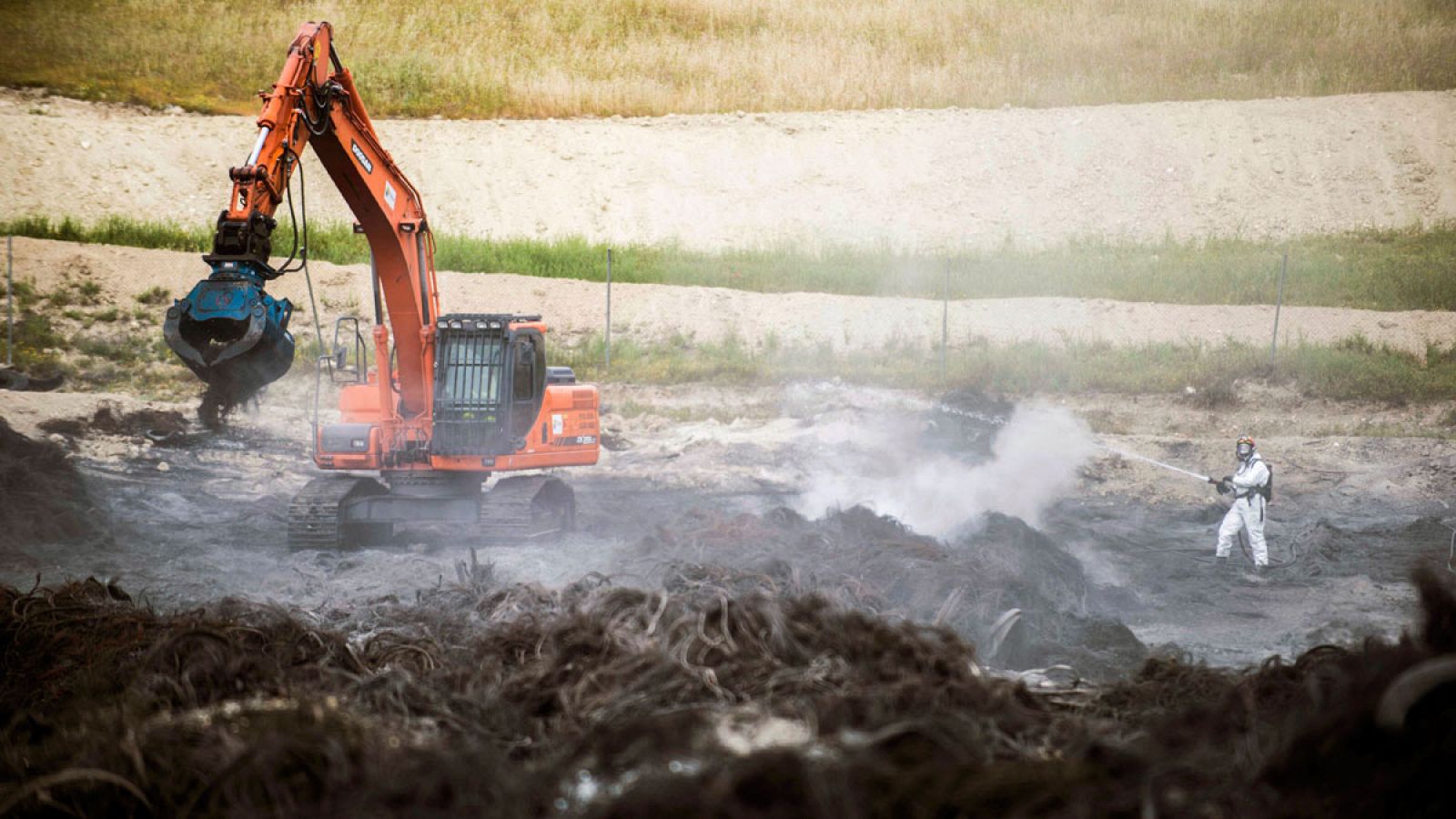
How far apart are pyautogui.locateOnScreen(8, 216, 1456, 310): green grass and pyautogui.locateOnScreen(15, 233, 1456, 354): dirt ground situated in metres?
1.05

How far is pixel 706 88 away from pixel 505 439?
21.2 meters

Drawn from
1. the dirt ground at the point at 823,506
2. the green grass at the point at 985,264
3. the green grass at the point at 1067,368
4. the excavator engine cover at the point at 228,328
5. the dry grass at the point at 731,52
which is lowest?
the dirt ground at the point at 823,506

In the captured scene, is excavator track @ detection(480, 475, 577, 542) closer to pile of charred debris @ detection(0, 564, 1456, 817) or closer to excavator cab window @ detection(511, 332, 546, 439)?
excavator cab window @ detection(511, 332, 546, 439)

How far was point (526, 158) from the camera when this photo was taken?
28.7 metres

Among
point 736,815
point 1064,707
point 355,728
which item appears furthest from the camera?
point 1064,707

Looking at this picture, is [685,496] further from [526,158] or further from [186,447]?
[526,158]

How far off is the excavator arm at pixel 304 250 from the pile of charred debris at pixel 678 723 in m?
2.18

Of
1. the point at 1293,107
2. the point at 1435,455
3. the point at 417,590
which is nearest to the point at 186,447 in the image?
the point at 417,590

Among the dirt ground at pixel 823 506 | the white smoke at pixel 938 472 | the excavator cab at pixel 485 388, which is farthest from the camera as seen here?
the white smoke at pixel 938 472

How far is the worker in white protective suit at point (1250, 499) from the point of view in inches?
435

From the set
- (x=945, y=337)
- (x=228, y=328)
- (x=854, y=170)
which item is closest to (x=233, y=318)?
(x=228, y=328)

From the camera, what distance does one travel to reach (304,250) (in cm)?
782

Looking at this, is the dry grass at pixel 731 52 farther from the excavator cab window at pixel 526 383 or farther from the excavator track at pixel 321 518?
the excavator track at pixel 321 518

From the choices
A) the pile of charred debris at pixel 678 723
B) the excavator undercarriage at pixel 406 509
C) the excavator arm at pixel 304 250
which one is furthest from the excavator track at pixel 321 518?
the pile of charred debris at pixel 678 723
